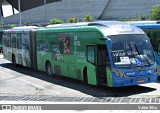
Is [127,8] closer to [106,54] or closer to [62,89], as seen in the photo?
[62,89]

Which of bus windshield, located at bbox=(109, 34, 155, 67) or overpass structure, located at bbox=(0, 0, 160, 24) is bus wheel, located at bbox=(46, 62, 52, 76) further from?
overpass structure, located at bbox=(0, 0, 160, 24)

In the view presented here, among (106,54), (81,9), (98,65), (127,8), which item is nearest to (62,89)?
(98,65)

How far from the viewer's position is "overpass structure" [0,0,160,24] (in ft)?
322

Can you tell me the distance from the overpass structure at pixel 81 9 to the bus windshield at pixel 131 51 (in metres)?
83.6

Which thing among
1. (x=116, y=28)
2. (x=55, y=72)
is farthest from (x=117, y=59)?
(x=55, y=72)

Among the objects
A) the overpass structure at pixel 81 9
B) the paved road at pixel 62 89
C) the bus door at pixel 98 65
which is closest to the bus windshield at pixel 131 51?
the bus door at pixel 98 65

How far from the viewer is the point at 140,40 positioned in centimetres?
1360

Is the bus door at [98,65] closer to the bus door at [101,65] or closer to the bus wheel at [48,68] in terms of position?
the bus door at [101,65]

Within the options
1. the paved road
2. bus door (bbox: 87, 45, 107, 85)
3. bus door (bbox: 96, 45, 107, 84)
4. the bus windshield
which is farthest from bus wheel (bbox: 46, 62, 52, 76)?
the bus windshield

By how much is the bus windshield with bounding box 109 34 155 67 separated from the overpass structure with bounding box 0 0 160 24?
274 ft

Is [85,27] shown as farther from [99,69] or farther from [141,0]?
[141,0]

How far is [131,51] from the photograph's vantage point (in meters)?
13.2

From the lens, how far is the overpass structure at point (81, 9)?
98062 mm

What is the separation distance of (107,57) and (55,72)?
17.3 ft
